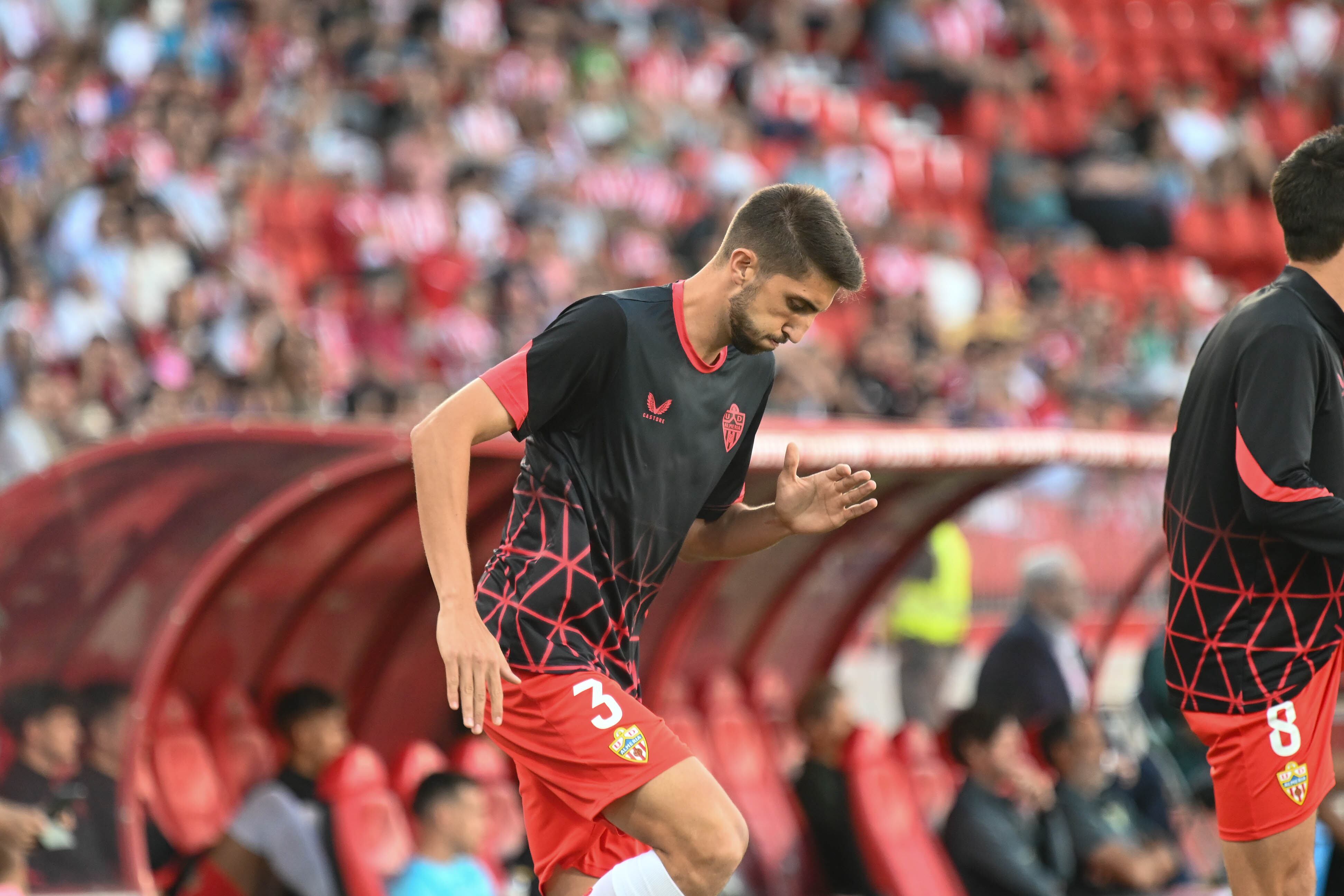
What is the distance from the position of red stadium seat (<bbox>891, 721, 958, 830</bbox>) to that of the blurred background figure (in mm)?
904

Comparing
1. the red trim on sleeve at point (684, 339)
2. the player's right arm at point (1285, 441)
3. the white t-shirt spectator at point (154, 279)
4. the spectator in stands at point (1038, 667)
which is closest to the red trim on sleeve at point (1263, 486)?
the player's right arm at point (1285, 441)

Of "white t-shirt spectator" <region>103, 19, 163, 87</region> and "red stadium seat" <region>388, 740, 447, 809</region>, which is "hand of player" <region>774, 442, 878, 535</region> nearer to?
"red stadium seat" <region>388, 740, 447, 809</region>

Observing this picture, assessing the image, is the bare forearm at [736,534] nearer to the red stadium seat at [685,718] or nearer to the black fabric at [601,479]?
the black fabric at [601,479]

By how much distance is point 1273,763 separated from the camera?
3.77 meters

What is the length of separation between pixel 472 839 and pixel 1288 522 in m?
3.46

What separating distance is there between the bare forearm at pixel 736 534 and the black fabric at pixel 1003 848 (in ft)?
11.0

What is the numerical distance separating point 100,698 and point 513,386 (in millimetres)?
3263

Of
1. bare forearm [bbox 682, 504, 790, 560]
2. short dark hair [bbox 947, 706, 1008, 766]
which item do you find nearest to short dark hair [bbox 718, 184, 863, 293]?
bare forearm [bbox 682, 504, 790, 560]

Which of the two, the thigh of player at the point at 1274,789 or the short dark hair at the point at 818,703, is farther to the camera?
the short dark hair at the point at 818,703

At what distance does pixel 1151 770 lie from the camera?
26.7 ft

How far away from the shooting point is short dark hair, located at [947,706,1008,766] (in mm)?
7180

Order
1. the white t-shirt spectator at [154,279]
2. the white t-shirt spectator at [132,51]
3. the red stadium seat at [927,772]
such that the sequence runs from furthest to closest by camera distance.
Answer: the white t-shirt spectator at [132,51]
the white t-shirt spectator at [154,279]
the red stadium seat at [927,772]

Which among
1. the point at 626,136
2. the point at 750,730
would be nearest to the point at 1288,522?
the point at 750,730

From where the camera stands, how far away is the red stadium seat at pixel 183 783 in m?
6.38
